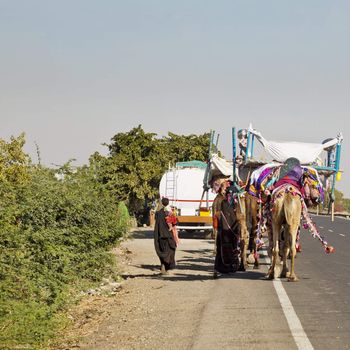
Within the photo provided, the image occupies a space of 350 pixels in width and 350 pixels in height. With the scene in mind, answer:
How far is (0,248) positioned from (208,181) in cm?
1886

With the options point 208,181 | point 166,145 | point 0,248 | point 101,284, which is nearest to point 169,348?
point 0,248

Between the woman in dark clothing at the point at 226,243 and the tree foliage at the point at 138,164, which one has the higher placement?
the tree foliage at the point at 138,164

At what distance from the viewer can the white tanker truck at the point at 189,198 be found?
36.2 metres

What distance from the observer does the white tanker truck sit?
36.2m

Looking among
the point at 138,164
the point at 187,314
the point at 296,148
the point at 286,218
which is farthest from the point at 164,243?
the point at 138,164

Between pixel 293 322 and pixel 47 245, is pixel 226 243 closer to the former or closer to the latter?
pixel 47 245

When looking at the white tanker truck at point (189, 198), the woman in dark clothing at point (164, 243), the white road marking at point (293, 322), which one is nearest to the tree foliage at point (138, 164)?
the white tanker truck at point (189, 198)

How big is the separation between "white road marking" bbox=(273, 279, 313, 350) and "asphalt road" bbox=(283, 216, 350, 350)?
7 centimetres

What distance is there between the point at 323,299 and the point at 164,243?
20.2ft

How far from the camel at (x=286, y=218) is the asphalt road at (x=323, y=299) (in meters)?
0.64

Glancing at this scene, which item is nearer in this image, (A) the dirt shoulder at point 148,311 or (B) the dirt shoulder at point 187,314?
(B) the dirt shoulder at point 187,314

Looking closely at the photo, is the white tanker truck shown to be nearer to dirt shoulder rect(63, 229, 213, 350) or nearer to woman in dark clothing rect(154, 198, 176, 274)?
dirt shoulder rect(63, 229, 213, 350)

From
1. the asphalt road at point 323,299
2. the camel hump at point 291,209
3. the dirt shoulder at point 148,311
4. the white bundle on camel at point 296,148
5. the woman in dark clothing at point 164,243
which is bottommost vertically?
the dirt shoulder at point 148,311

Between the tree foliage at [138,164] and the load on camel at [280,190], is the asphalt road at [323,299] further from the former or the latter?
the tree foliage at [138,164]
